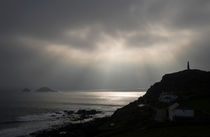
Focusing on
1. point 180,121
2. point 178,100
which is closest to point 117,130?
point 180,121

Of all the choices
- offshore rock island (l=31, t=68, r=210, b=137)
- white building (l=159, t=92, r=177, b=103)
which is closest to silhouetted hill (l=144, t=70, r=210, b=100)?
offshore rock island (l=31, t=68, r=210, b=137)

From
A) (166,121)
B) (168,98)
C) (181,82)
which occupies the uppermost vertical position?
(181,82)

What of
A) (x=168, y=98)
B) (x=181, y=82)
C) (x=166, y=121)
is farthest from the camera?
(x=181, y=82)

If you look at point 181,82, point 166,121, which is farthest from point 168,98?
point 166,121

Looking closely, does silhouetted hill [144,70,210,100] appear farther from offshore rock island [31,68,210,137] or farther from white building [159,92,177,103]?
white building [159,92,177,103]

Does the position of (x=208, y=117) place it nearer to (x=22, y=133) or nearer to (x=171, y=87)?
(x=22, y=133)

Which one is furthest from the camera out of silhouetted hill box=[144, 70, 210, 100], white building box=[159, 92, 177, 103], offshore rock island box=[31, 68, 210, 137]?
silhouetted hill box=[144, 70, 210, 100]

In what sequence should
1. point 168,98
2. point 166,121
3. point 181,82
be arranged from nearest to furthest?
point 166,121 < point 168,98 < point 181,82

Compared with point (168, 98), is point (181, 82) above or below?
above

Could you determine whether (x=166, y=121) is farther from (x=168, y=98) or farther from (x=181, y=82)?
(x=181, y=82)

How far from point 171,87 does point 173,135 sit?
221 feet

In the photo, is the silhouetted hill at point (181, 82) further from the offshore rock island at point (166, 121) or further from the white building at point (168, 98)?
the white building at point (168, 98)

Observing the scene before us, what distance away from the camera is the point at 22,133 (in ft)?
219

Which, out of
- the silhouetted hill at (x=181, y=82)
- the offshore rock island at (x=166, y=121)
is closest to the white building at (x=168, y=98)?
the offshore rock island at (x=166, y=121)
